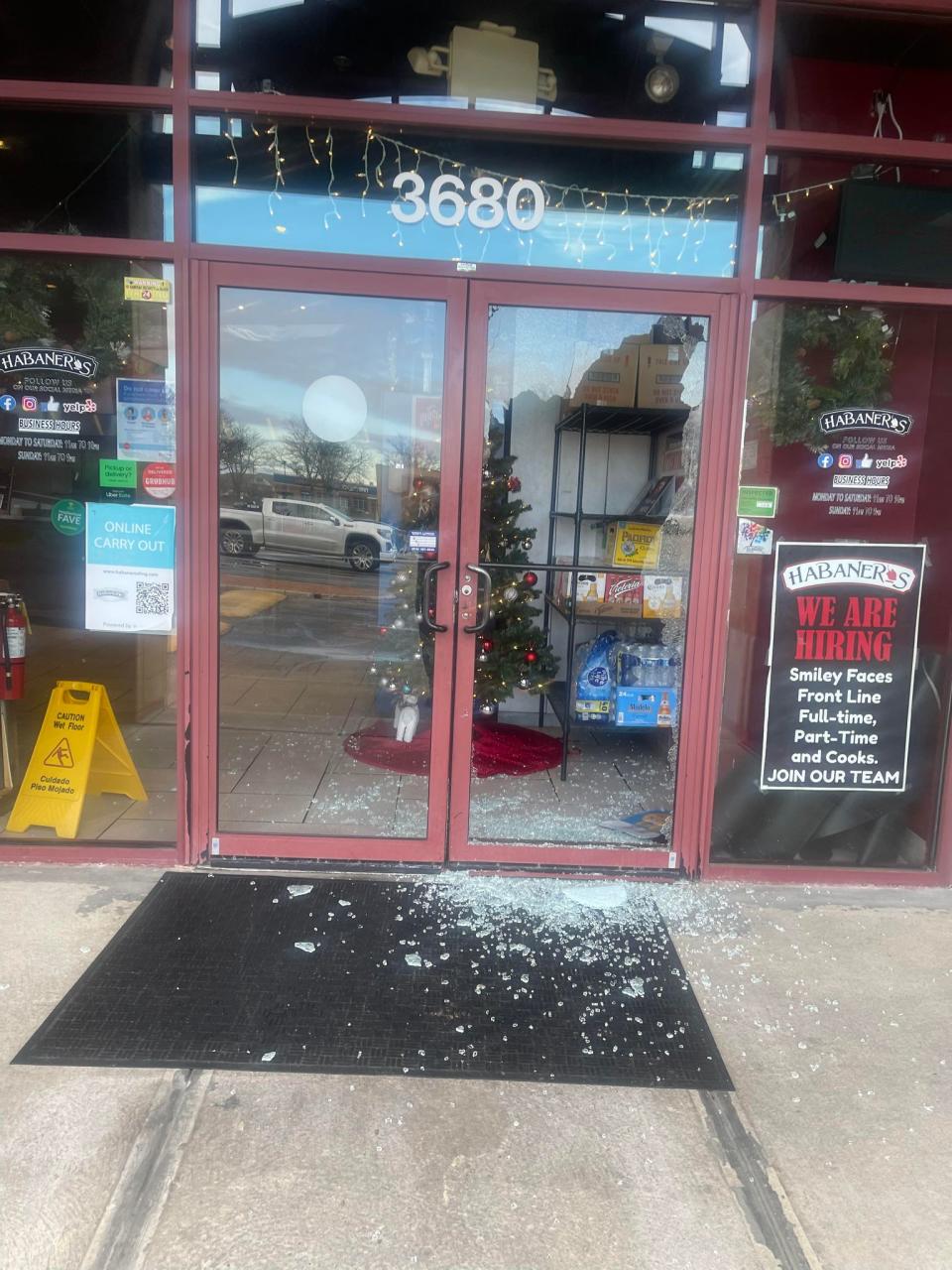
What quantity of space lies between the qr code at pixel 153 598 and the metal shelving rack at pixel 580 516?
184 centimetres

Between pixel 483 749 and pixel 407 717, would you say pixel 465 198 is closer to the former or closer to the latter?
pixel 407 717

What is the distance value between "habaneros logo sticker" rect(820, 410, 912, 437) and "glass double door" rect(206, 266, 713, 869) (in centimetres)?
60

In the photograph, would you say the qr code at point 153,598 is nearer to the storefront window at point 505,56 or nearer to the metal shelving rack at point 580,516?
the metal shelving rack at point 580,516

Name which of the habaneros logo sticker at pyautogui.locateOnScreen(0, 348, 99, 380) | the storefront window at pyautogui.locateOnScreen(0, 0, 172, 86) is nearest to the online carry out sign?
the habaneros logo sticker at pyautogui.locateOnScreen(0, 348, 99, 380)

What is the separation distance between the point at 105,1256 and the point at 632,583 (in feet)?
11.3

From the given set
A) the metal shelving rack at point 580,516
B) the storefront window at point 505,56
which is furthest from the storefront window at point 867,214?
the metal shelving rack at point 580,516

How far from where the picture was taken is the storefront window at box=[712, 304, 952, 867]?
3.51m

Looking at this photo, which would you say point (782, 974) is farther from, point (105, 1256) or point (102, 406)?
point (102, 406)

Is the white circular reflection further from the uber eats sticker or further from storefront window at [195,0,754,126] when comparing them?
the uber eats sticker

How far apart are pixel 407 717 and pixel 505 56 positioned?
3.01 metres

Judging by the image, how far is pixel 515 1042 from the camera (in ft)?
8.20

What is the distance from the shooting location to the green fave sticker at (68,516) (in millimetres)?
3562

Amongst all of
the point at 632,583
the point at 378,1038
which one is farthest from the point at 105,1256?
the point at 632,583

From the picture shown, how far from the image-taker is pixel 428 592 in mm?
3445
